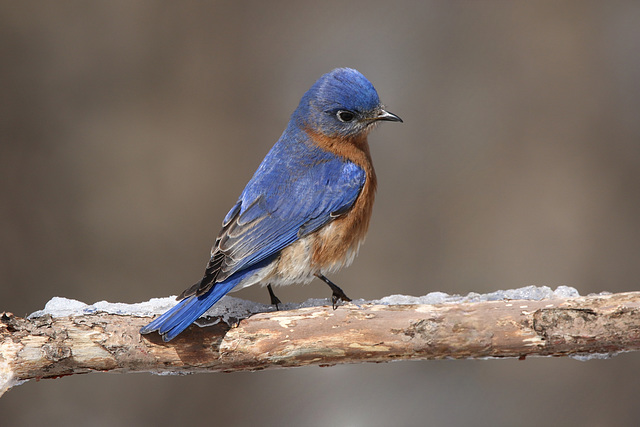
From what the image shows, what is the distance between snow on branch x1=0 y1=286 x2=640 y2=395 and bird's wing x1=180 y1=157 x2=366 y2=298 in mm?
275

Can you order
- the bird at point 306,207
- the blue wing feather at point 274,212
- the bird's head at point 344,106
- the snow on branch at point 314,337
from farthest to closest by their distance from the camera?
1. the bird's head at point 344,106
2. the bird at point 306,207
3. the blue wing feather at point 274,212
4. the snow on branch at point 314,337

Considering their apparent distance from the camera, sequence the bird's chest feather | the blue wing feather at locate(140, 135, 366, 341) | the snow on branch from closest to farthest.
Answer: the snow on branch
the blue wing feather at locate(140, 135, 366, 341)
the bird's chest feather

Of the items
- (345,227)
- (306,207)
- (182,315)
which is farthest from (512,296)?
(182,315)

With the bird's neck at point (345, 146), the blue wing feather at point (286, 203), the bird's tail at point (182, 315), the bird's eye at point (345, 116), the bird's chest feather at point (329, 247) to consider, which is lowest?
the bird's tail at point (182, 315)

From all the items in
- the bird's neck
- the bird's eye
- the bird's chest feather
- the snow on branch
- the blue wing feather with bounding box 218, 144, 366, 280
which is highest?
the bird's eye

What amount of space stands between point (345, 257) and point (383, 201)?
1.51 metres

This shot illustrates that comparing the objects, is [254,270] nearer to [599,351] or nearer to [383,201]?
[599,351]

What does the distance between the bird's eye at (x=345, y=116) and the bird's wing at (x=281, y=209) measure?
0.18 m

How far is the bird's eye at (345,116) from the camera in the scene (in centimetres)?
288

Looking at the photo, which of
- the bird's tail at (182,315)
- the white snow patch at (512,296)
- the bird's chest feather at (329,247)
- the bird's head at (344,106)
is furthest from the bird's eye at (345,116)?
the bird's tail at (182,315)

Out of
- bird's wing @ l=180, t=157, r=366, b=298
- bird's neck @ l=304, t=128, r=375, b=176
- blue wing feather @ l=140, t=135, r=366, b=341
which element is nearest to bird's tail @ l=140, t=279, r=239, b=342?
blue wing feather @ l=140, t=135, r=366, b=341

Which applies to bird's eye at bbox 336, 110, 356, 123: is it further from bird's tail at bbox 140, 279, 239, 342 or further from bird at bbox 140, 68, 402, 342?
bird's tail at bbox 140, 279, 239, 342

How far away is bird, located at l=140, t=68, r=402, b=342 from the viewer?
94.9 inches

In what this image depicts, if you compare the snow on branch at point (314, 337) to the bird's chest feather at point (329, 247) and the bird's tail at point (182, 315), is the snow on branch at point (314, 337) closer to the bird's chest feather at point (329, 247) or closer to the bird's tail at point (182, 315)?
the bird's tail at point (182, 315)
